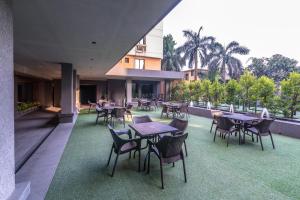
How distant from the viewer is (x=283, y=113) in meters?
6.46

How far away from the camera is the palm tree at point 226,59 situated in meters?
18.3

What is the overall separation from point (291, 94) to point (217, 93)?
4.04m

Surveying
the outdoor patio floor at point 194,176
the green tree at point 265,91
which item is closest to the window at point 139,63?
the green tree at point 265,91

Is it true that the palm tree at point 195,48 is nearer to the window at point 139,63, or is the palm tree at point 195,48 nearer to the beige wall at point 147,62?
the beige wall at point 147,62

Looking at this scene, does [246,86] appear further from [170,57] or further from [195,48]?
[170,57]

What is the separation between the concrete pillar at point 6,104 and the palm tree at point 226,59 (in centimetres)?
1897

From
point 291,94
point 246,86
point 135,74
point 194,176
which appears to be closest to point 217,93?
point 246,86

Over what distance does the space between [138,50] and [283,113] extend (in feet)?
50.6

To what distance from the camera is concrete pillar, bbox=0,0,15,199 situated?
1.66 meters

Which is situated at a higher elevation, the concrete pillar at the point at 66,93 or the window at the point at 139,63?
the window at the point at 139,63

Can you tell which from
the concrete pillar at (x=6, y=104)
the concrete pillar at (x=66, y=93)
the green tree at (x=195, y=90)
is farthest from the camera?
the green tree at (x=195, y=90)

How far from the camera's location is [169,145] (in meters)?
2.60

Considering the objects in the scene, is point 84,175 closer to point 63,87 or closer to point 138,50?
point 63,87

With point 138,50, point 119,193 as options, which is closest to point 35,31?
point 119,193
